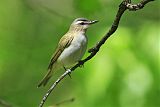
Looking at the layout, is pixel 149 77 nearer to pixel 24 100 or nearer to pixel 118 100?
pixel 118 100

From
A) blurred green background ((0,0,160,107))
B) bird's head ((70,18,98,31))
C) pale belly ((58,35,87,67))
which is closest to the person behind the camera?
blurred green background ((0,0,160,107))

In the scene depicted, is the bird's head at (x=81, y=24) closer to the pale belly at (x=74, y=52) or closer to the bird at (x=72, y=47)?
the bird at (x=72, y=47)

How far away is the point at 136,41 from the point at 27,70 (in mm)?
3614

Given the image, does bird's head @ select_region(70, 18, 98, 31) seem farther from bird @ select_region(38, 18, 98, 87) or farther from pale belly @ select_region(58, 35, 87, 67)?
pale belly @ select_region(58, 35, 87, 67)

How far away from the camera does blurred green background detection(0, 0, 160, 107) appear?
549cm

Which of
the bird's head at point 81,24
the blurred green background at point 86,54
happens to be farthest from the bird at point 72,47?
the blurred green background at point 86,54

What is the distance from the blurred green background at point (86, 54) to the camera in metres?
5.49

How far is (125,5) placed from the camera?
2988 mm

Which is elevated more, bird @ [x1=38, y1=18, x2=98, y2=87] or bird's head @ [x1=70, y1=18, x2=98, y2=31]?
bird's head @ [x1=70, y1=18, x2=98, y2=31]

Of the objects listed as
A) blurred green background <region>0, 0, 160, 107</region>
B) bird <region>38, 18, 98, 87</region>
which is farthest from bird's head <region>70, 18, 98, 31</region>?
blurred green background <region>0, 0, 160, 107</region>

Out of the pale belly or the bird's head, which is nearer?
the pale belly

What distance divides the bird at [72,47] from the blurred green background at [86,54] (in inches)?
5.2

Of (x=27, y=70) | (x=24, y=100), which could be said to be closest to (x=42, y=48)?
(x=27, y=70)

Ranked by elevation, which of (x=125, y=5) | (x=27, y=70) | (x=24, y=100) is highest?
(x=27, y=70)
